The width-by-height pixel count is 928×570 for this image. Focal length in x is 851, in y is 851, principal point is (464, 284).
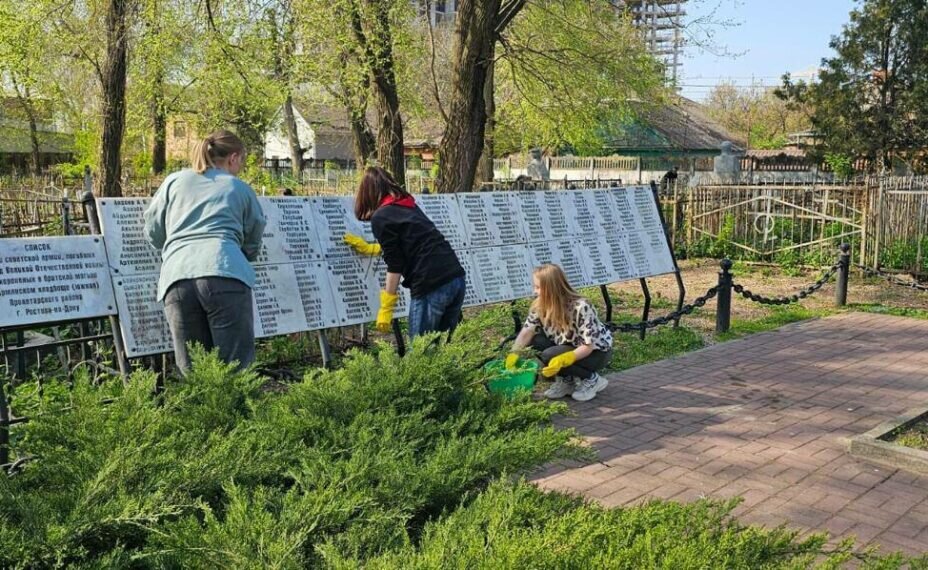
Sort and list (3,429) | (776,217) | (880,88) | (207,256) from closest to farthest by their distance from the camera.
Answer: (3,429) < (207,256) < (776,217) < (880,88)

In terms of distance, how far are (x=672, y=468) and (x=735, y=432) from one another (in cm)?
99

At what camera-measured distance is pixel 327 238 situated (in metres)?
6.42

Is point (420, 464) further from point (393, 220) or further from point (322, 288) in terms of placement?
point (322, 288)

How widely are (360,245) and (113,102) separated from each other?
9.41 metres

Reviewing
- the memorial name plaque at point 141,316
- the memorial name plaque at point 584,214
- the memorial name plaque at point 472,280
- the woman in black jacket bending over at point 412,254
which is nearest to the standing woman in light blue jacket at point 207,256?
the memorial name plaque at point 141,316

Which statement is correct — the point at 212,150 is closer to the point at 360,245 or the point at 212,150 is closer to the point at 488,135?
the point at 360,245

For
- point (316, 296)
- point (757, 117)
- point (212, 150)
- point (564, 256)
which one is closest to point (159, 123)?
point (564, 256)

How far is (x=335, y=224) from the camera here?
6531 mm

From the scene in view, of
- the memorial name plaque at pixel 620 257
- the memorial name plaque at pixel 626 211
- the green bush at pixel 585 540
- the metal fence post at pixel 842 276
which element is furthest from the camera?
the metal fence post at pixel 842 276

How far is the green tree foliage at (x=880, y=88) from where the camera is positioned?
86.1 ft

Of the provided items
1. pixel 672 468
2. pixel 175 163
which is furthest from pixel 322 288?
pixel 175 163

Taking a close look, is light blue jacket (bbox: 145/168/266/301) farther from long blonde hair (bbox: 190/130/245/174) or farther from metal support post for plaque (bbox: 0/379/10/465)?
metal support post for plaque (bbox: 0/379/10/465)

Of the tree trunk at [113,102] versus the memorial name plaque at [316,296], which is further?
the tree trunk at [113,102]

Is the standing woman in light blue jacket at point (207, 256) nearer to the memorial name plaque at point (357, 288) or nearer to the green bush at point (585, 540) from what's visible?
the memorial name plaque at point (357, 288)
